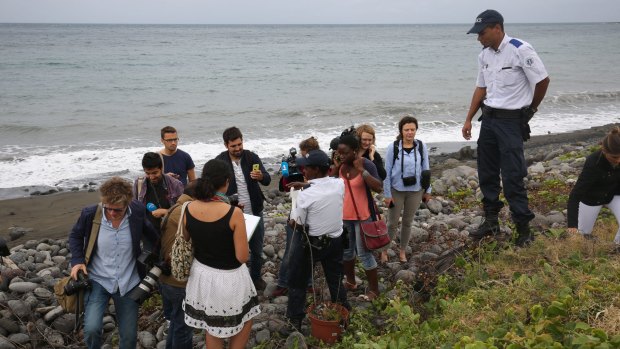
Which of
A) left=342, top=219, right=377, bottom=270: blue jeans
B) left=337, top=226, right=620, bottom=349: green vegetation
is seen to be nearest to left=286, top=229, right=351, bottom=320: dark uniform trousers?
left=337, top=226, right=620, bottom=349: green vegetation

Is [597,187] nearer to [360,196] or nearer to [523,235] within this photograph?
[523,235]

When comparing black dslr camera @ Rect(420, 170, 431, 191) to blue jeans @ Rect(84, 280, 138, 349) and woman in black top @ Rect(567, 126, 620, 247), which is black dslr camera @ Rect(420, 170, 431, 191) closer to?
woman in black top @ Rect(567, 126, 620, 247)

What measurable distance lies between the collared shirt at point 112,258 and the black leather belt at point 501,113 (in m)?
3.77

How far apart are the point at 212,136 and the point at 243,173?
13.6 meters

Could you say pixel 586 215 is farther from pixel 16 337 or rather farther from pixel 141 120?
pixel 141 120

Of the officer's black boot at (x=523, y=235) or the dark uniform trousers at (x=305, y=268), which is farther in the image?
the officer's black boot at (x=523, y=235)

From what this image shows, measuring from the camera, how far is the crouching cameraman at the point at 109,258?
4.18 metres

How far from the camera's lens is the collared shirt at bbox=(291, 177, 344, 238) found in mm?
4586

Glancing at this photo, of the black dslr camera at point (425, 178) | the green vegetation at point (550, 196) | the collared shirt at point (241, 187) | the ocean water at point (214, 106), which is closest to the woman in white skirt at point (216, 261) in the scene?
the collared shirt at point (241, 187)

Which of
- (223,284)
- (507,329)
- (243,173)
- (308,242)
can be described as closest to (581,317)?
(507,329)

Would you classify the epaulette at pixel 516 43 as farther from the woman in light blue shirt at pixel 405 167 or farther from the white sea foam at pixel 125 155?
the white sea foam at pixel 125 155

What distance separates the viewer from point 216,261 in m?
3.90

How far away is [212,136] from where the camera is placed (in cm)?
1902

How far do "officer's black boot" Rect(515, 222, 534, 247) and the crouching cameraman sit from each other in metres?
3.89
